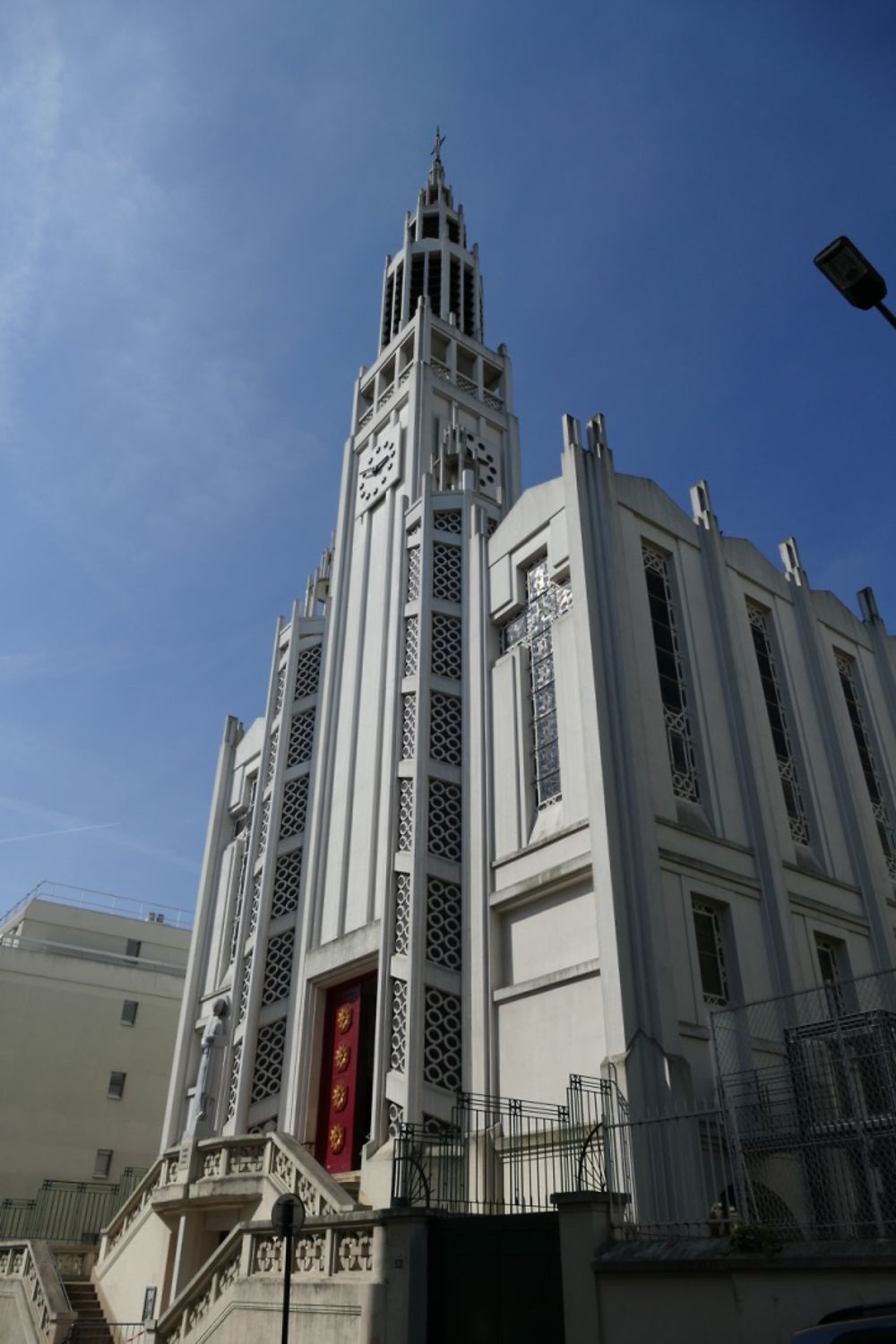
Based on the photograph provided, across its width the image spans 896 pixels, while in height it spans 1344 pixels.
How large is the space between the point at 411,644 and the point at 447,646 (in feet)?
2.89

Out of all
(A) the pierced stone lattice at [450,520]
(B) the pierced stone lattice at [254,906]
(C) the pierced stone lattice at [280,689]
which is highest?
(A) the pierced stone lattice at [450,520]

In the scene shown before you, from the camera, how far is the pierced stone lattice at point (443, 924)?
1928 centimetres

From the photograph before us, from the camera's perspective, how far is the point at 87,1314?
1833 cm

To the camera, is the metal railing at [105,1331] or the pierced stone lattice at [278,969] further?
the pierced stone lattice at [278,969]

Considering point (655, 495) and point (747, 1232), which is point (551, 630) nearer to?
point (655, 495)

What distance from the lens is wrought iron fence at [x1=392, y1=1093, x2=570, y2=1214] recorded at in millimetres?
13664

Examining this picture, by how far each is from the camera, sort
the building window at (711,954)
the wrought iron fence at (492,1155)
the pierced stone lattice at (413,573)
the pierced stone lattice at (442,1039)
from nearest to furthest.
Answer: the wrought iron fence at (492,1155), the building window at (711,954), the pierced stone lattice at (442,1039), the pierced stone lattice at (413,573)

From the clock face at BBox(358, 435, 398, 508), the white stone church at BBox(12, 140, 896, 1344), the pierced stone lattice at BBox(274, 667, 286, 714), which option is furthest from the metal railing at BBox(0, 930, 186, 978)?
the clock face at BBox(358, 435, 398, 508)

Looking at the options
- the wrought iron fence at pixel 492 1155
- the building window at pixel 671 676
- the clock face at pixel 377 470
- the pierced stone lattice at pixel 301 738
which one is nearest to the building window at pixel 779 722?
the building window at pixel 671 676

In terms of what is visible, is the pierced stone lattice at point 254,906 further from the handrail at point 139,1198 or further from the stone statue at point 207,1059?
the handrail at point 139,1198

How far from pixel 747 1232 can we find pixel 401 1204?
4.79 meters

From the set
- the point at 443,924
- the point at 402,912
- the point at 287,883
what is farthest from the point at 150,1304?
the point at 287,883

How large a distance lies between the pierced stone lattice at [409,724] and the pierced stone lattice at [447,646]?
906 millimetres

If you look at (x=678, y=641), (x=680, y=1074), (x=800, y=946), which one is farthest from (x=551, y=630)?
(x=680, y=1074)
